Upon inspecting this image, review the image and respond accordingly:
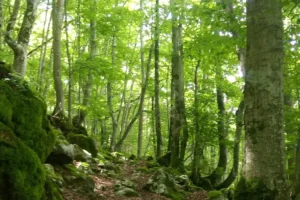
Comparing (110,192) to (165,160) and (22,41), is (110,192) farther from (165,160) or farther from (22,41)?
(165,160)

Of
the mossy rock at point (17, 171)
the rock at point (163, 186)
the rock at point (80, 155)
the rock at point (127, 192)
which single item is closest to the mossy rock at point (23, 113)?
the mossy rock at point (17, 171)

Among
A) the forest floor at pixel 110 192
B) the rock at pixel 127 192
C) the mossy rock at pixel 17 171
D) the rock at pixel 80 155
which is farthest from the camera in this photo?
the rock at pixel 80 155

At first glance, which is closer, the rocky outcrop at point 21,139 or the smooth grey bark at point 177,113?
the rocky outcrop at point 21,139

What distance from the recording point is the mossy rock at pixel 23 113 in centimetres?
452

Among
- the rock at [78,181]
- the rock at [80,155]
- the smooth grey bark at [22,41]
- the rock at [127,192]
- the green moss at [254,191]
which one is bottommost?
the rock at [127,192]

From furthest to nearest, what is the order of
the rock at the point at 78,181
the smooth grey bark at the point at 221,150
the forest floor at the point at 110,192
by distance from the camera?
the smooth grey bark at the point at 221,150 < the rock at the point at 78,181 < the forest floor at the point at 110,192

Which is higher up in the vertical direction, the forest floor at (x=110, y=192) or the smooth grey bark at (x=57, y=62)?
the smooth grey bark at (x=57, y=62)

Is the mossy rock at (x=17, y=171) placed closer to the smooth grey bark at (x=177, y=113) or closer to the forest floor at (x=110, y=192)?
the forest floor at (x=110, y=192)

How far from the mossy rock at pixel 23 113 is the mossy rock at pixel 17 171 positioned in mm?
376

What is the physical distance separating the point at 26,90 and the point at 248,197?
12.2 feet

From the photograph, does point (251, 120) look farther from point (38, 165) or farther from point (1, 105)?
point (1, 105)

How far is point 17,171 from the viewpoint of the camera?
3840 mm

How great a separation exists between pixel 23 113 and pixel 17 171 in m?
1.21

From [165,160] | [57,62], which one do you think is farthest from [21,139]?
[165,160]
